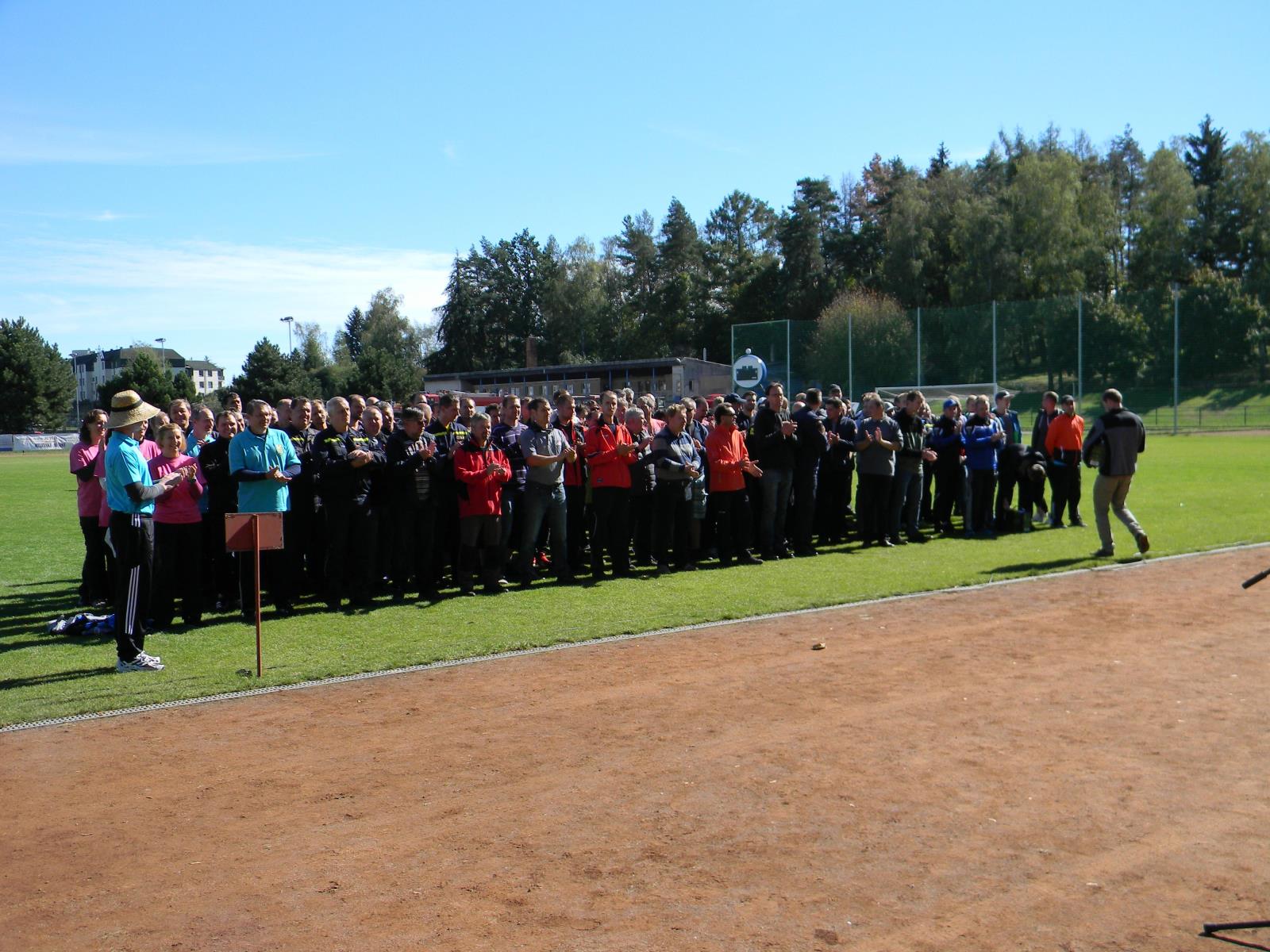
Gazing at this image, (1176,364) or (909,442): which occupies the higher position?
(1176,364)

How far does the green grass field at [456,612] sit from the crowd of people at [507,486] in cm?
48

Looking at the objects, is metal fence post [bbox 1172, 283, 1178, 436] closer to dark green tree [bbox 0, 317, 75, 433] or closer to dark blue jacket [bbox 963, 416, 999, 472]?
dark blue jacket [bbox 963, 416, 999, 472]

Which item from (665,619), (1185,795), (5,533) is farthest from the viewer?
(5,533)

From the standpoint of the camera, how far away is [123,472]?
8578 mm

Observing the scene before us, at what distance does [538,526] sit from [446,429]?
60.4 inches

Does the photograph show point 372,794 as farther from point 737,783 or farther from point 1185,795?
point 1185,795

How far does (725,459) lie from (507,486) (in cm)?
287

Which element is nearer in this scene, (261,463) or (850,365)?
(261,463)

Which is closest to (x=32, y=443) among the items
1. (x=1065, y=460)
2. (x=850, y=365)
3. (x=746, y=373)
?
(x=850, y=365)

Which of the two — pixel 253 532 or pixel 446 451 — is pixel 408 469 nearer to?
pixel 446 451

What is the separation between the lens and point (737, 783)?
6.01 meters

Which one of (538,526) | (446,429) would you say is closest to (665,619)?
(538,526)

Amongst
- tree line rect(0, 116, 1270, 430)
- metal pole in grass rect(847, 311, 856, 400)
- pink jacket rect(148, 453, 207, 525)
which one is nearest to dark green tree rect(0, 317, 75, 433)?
tree line rect(0, 116, 1270, 430)

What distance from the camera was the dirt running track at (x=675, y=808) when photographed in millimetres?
4492
